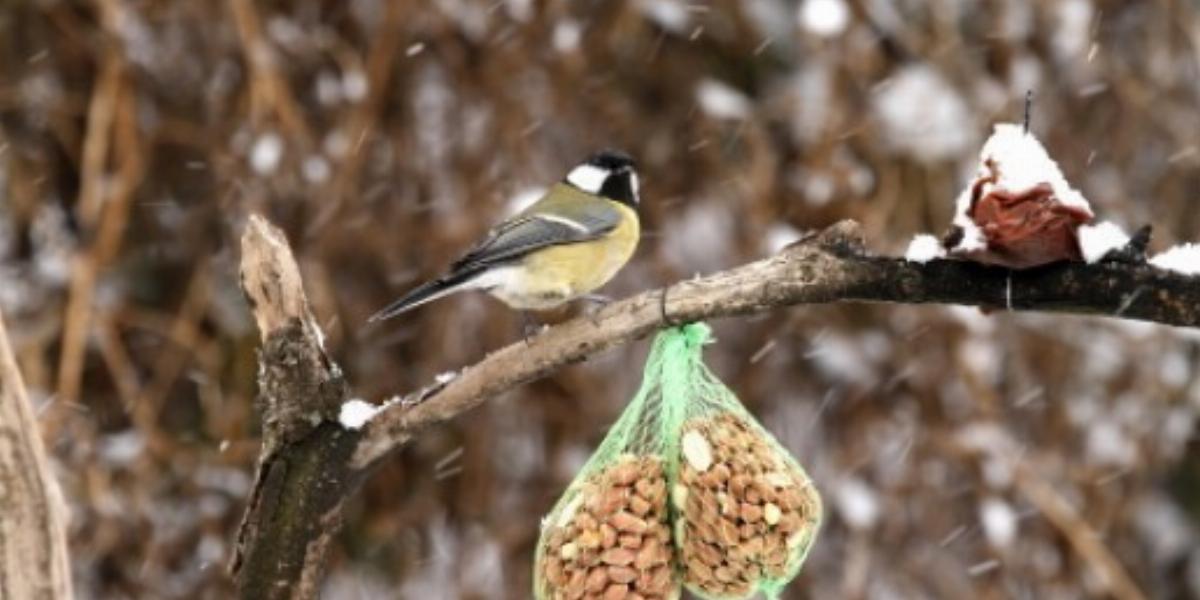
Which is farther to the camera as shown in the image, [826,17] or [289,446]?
[826,17]

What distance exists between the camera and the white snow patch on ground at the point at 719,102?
4.73 metres

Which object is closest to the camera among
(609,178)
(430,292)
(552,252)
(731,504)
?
(731,504)

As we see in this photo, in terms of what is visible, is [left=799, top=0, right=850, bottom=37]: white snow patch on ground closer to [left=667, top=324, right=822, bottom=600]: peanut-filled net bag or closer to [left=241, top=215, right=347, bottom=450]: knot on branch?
[left=667, top=324, right=822, bottom=600]: peanut-filled net bag

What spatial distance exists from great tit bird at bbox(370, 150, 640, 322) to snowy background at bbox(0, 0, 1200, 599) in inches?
65.2

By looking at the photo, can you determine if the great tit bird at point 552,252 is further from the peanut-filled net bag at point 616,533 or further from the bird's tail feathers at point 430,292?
the peanut-filled net bag at point 616,533

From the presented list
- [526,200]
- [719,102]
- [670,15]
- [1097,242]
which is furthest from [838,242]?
[670,15]

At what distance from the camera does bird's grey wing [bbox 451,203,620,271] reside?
8.89 ft

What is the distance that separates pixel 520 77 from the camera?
4680mm

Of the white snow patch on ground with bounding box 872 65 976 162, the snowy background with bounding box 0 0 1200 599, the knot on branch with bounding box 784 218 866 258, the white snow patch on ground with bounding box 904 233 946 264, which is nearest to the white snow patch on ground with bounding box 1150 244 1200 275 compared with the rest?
the white snow patch on ground with bounding box 904 233 946 264

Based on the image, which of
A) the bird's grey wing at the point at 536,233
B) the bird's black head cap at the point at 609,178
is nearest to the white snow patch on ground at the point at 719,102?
the bird's black head cap at the point at 609,178

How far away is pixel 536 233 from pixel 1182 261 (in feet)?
3.43

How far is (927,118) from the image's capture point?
15.6ft

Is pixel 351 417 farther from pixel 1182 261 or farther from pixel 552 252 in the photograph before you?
pixel 1182 261

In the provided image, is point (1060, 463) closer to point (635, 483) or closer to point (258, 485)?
point (635, 483)
